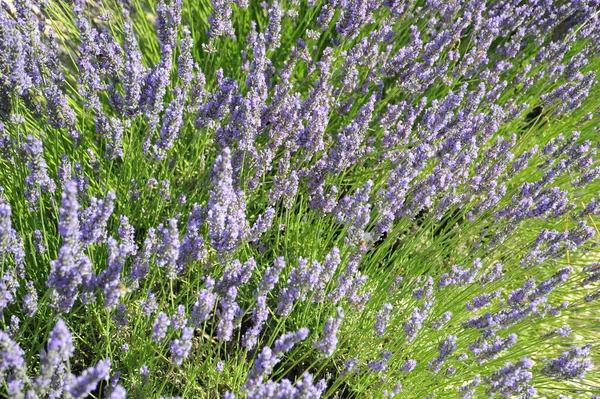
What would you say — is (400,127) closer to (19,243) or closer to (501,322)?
(501,322)

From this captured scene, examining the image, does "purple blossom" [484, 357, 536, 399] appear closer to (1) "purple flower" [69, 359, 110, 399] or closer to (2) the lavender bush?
(2) the lavender bush

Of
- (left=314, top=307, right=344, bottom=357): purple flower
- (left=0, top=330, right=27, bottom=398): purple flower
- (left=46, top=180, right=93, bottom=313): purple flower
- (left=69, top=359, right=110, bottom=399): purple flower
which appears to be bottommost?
(left=0, top=330, right=27, bottom=398): purple flower

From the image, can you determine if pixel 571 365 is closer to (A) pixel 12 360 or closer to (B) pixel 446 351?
(B) pixel 446 351

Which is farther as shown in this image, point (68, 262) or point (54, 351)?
point (68, 262)

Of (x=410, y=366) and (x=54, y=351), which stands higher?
(x=410, y=366)

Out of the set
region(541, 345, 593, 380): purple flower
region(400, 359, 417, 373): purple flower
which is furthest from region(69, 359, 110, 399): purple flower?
region(541, 345, 593, 380): purple flower

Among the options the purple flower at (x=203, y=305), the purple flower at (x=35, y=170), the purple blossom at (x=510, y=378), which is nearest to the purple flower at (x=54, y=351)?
the purple flower at (x=203, y=305)

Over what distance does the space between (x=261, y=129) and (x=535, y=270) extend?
1491 millimetres

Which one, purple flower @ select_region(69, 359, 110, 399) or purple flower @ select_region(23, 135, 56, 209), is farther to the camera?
purple flower @ select_region(23, 135, 56, 209)

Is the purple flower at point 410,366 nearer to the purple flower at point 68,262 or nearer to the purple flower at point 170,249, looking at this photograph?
the purple flower at point 170,249

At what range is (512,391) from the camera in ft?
5.48

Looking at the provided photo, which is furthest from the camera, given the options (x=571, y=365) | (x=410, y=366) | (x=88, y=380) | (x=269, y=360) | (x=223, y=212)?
(x=410, y=366)

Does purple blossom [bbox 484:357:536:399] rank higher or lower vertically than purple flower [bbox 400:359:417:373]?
higher

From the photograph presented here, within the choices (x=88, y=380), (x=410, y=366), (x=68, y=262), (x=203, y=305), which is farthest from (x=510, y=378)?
(x=68, y=262)
